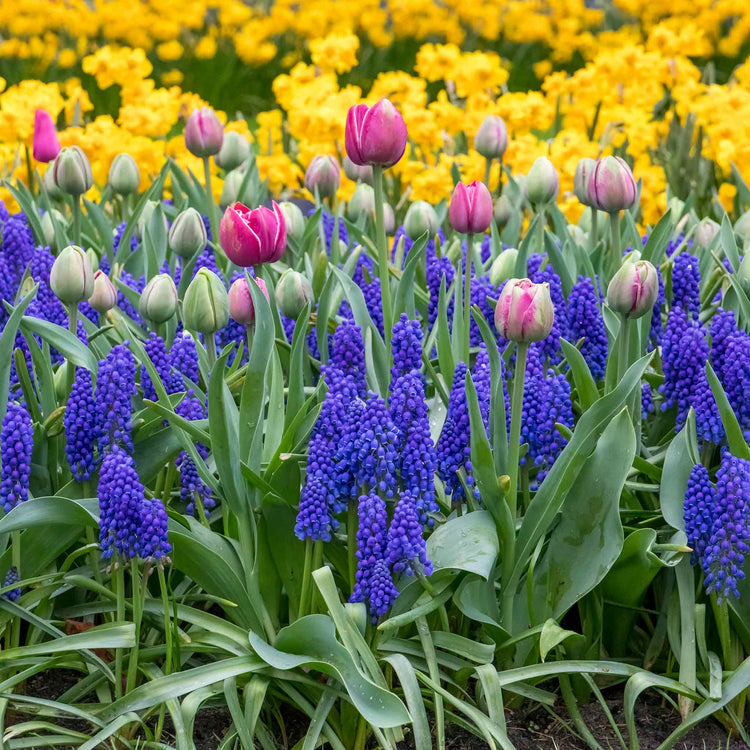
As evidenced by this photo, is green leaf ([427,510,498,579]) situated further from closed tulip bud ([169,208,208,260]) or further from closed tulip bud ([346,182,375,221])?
closed tulip bud ([346,182,375,221])

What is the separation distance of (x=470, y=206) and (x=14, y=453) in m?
0.82

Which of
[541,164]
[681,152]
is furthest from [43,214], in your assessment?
[681,152]

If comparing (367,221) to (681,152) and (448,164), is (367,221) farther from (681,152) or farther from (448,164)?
(681,152)

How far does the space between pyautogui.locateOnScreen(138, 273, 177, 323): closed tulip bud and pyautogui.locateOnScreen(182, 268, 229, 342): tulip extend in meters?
0.19

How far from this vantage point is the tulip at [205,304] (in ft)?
5.60

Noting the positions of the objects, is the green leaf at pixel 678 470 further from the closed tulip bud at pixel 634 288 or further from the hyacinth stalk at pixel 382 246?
the hyacinth stalk at pixel 382 246

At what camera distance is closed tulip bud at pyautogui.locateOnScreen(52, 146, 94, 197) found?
2445 millimetres

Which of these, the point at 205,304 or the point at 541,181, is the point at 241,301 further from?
the point at 541,181

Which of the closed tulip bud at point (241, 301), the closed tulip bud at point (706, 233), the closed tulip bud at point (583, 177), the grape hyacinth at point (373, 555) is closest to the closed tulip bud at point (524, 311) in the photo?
the grape hyacinth at point (373, 555)

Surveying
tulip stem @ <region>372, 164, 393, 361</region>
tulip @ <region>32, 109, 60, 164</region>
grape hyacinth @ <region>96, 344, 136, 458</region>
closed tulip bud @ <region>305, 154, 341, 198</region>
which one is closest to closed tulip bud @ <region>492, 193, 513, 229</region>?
closed tulip bud @ <region>305, 154, 341, 198</region>

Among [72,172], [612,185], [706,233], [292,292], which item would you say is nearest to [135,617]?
[292,292]

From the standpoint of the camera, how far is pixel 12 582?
5.67 ft

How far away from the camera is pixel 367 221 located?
3.05 metres

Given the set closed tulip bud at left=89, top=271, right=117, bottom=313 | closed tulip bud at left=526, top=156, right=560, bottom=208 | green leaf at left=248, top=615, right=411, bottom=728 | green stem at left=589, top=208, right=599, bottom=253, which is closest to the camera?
green leaf at left=248, top=615, right=411, bottom=728
